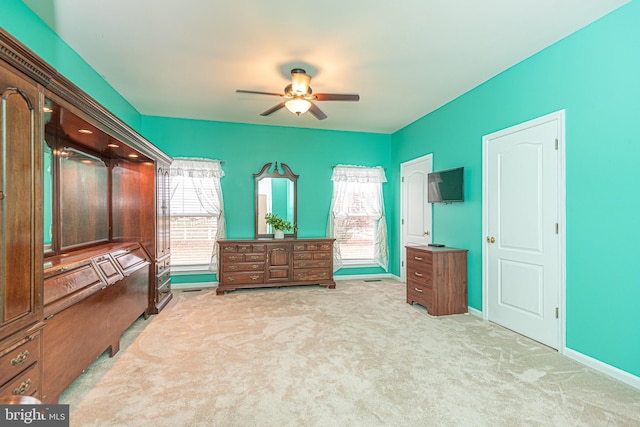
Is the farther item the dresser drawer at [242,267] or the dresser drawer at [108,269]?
the dresser drawer at [242,267]

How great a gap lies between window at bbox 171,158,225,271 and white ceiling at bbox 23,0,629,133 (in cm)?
128

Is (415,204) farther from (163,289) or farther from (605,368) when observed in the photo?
(163,289)

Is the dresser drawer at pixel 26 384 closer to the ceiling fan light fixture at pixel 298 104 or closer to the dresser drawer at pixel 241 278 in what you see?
the ceiling fan light fixture at pixel 298 104

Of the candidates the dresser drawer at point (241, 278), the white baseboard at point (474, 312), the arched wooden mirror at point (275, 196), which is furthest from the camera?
the arched wooden mirror at point (275, 196)

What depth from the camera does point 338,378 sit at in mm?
2252

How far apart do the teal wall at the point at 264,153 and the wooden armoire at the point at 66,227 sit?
1.05 metres

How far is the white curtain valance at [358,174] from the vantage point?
5559mm

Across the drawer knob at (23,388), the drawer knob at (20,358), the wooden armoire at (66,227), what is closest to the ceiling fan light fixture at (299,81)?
the wooden armoire at (66,227)

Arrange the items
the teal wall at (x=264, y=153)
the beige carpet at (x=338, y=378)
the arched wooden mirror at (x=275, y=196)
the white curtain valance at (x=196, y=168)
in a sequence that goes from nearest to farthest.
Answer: the beige carpet at (x=338, y=378), the white curtain valance at (x=196, y=168), the teal wall at (x=264, y=153), the arched wooden mirror at (x=275, y=196)

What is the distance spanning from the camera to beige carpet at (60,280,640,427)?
1839 mm

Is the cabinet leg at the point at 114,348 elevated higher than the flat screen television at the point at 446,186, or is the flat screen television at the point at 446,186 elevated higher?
the flat screen television at the point at 446,186

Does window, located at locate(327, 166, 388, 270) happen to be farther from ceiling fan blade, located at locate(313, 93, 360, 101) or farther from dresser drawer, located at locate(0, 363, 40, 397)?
dresser drawer, located at locate(0, 363, 40, 397)

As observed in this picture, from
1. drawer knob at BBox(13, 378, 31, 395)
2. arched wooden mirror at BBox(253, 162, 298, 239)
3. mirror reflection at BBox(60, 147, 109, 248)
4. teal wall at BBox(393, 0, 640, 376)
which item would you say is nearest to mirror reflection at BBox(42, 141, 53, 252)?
mirror reflection at BBox(60, 147, 109, 248)

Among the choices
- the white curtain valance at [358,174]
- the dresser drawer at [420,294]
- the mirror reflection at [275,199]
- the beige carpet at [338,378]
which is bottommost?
the beige carpet at [338,378]
